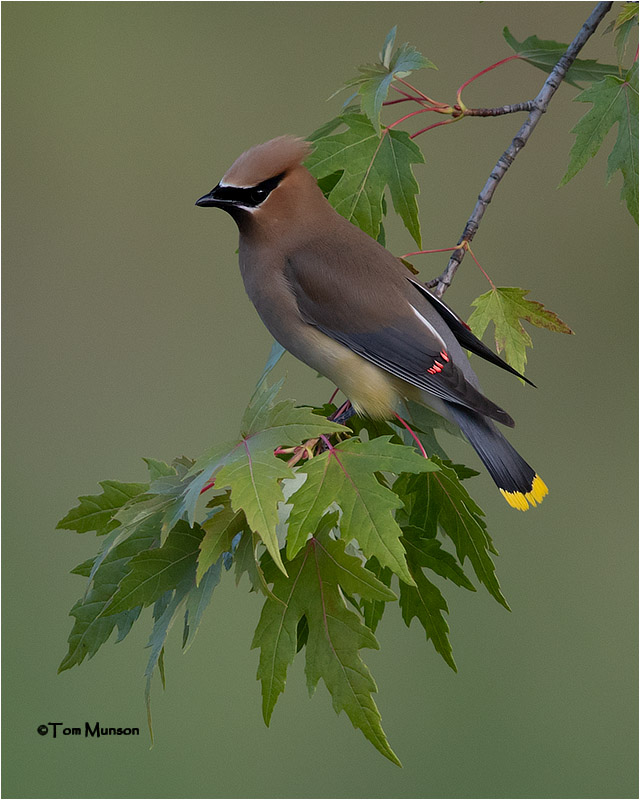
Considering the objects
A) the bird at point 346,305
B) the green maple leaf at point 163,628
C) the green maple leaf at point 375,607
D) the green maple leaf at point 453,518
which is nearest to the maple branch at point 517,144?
the bird at point 346,305

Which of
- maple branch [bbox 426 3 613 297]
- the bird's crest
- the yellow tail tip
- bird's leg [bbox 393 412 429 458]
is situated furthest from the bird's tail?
the bird's crest

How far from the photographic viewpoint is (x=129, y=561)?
1596 mm

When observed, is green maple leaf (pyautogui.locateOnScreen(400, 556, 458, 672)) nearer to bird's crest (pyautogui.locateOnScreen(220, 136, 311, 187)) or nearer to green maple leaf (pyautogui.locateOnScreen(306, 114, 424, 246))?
green maple leaf (pyautogui.locateOnScreen(306, 114, 424, 246))

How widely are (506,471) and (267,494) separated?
80 cm

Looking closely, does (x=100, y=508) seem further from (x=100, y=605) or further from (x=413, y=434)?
(x=413, y=434)

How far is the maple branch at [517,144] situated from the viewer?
7.16ft

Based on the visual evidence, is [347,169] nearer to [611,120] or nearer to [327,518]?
[611,120]

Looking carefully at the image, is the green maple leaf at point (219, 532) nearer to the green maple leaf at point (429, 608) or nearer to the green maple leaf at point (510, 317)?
the green maple leaf at point (429, 608)

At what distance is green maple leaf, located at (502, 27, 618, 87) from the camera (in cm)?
239

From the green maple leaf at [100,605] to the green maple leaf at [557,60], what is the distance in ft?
5.20

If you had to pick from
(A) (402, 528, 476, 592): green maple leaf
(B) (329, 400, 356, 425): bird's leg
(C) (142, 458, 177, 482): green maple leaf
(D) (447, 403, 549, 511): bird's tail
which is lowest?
(A) (402, 528, 476, 592): green maple leaf

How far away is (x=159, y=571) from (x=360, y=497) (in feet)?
1.24

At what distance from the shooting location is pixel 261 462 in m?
1.53

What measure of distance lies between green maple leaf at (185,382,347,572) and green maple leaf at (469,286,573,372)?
78 cm
